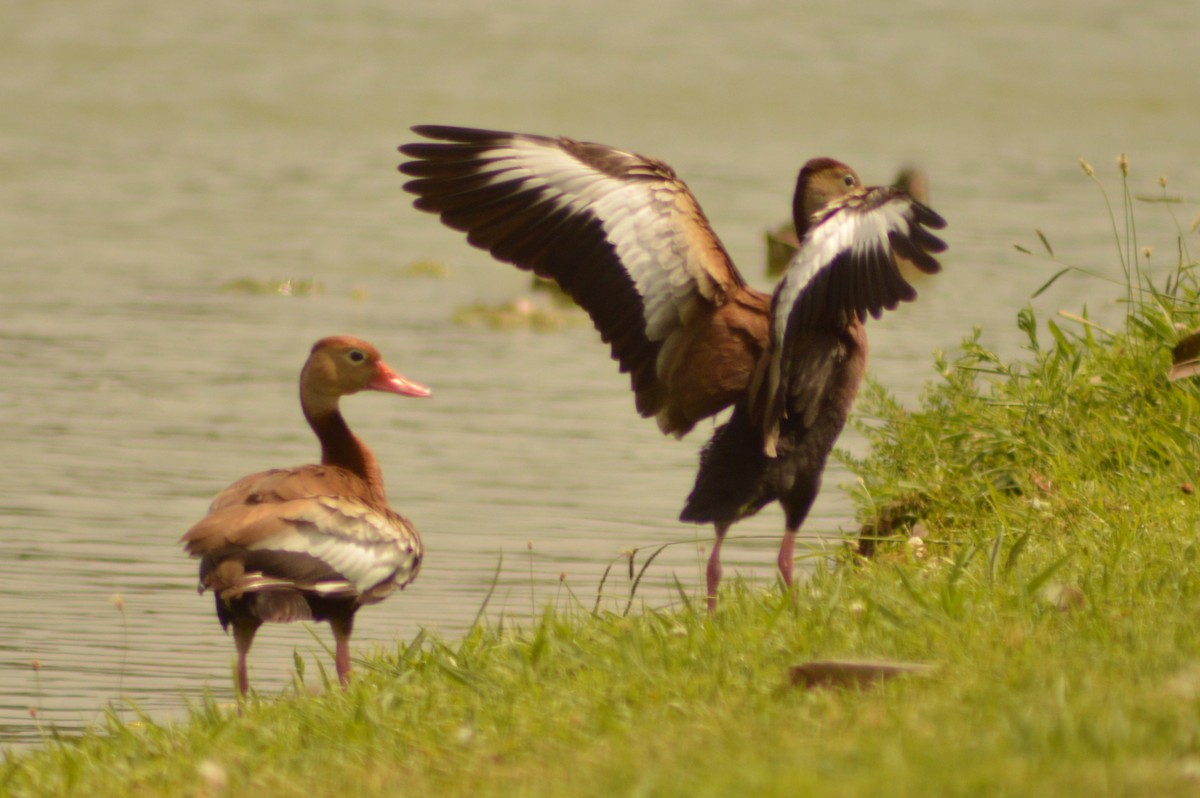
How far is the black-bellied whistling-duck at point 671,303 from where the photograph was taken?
5.62m

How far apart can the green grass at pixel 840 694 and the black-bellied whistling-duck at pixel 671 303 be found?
38 cm

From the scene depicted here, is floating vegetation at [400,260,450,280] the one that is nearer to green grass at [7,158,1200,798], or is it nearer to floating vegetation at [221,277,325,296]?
floating vegetation at [221,277,325,296]

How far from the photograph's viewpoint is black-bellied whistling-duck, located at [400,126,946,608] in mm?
5625

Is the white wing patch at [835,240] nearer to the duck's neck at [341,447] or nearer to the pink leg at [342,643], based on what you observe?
the pink leg at [342,643]

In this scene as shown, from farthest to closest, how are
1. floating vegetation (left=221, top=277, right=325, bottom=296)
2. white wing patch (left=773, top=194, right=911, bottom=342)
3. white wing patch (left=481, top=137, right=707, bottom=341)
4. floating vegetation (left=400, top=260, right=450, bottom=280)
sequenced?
floating vegetation (left=400, top=260, right=450, bottom=280), floating vegetation (left=221, top=277, right=325, bottom=296), white wing patch (left=481, top=137, right=707, bottom=341), white wing patch (left=773, top=194, right=911, bottom=342)

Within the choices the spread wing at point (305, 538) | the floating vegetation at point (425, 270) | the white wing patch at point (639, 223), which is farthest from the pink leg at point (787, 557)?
the floating vegetation at point (425, 270)

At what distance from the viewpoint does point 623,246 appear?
5.63 meters

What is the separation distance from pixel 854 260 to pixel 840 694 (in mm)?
1632

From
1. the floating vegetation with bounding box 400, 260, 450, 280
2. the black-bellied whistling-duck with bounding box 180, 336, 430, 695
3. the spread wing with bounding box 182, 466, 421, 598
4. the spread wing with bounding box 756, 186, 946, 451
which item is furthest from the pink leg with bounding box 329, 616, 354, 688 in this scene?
the floating vegetation with bounding box 400, 260, 450, 280

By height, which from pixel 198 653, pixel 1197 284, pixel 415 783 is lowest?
pixel 198 653

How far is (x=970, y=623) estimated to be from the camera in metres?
4.50

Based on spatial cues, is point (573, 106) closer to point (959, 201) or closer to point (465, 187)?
point (959, 201)

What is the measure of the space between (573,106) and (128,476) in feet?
61.1

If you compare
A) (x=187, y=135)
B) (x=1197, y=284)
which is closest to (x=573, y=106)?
(x=187, y=135)
